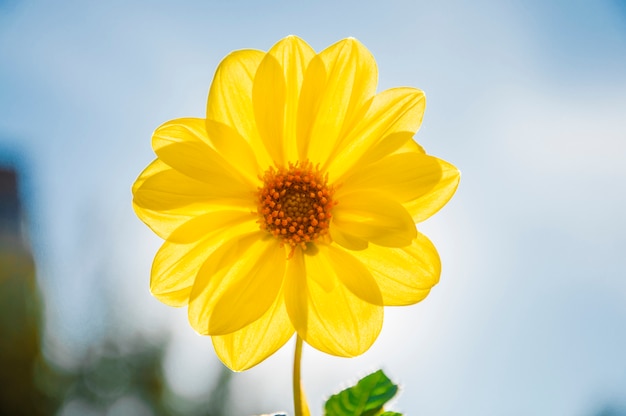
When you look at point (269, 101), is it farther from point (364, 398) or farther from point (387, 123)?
point (364, 398)

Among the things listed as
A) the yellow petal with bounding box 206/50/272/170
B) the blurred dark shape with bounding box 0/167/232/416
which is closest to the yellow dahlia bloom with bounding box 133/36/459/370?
the yellow petal with bounding box 206/50/272/170

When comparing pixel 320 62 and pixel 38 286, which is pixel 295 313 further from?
pixel 38 286

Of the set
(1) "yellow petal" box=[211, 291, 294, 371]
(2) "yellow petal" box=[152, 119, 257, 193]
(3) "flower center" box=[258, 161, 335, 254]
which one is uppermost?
(2) "yellow petal" box=[152, 119, 257, 193]

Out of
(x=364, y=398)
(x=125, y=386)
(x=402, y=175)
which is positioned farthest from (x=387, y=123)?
(x=125, y=386)

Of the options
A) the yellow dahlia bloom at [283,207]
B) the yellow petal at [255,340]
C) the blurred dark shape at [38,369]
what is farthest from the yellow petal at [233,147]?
the blurred dark shape at [38,369]

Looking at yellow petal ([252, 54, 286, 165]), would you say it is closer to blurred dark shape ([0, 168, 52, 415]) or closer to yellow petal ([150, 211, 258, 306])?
yellow petal ([150, 211, 258, 306])

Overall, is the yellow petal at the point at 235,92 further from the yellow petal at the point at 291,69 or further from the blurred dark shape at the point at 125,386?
the blurred dark shape at the point at 125,386
